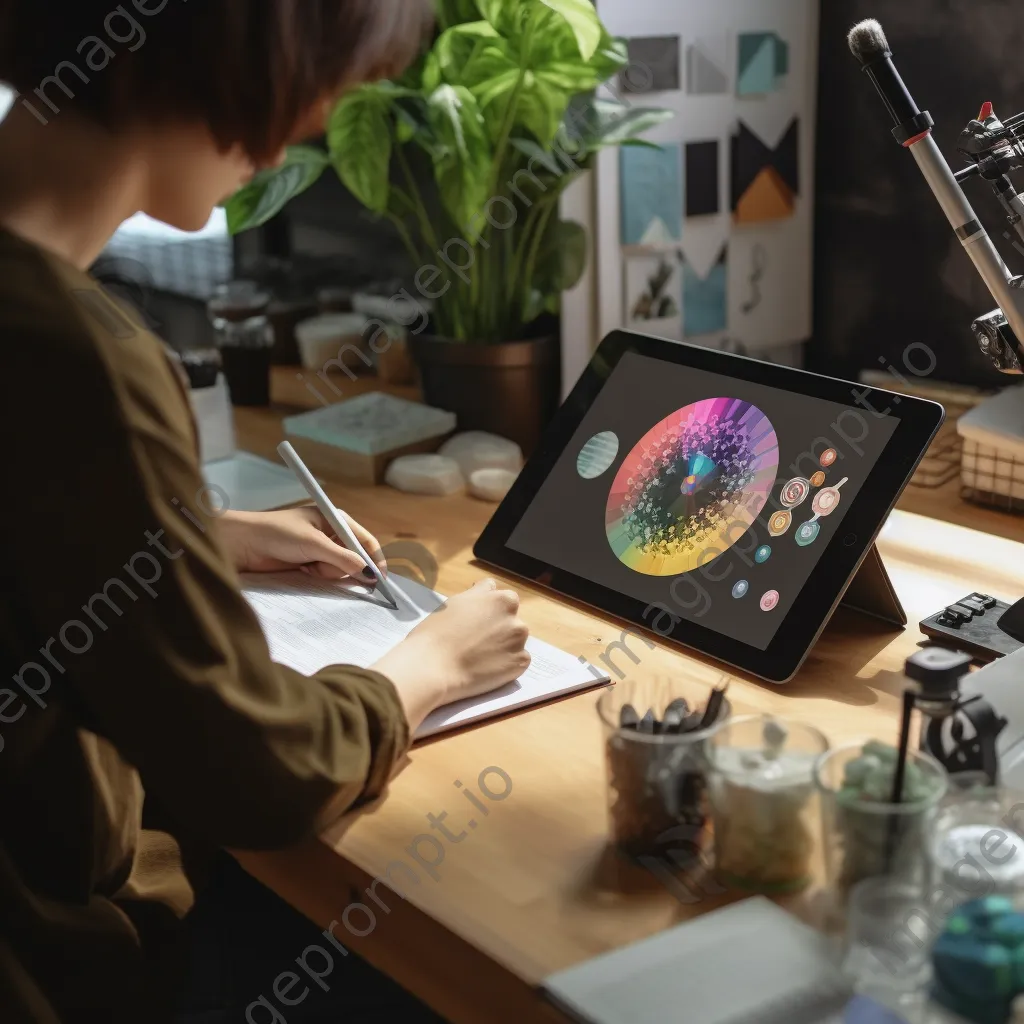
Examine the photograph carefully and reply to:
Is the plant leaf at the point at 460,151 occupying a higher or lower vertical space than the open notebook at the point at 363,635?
higher

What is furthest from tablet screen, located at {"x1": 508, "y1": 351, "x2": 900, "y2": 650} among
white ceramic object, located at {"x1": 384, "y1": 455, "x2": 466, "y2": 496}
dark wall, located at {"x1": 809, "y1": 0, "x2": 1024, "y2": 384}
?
dark wall, located at {"x1": 809, "y1": 0, "x2": 1024, "y2": 384}

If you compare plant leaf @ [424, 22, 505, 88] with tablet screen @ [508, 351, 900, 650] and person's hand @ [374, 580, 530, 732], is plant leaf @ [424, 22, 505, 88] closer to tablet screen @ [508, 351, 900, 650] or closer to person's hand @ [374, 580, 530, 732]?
tablet screen @ [508, 351, 900, 650]

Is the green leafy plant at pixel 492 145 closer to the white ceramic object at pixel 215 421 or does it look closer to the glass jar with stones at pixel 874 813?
the white ceramic object at pixel 215 421

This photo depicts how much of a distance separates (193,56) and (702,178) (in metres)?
1.10

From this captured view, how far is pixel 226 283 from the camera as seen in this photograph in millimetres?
2041

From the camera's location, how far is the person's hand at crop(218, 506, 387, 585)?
121 cm

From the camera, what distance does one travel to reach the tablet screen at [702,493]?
1.08 m

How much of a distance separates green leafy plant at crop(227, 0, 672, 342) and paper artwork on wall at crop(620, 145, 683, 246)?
0.13 ft

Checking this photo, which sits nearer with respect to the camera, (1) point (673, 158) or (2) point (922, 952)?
(2) point (922, 952)

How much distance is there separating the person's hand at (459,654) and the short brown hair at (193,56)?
386 millimetres

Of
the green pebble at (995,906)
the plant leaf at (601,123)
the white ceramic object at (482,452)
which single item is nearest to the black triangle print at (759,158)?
the plant leaf at (601,123)

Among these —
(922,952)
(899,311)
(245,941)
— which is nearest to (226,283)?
(899,311)

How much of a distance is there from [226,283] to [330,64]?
1304 mm

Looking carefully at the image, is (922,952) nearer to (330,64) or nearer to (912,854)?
(912,854)
